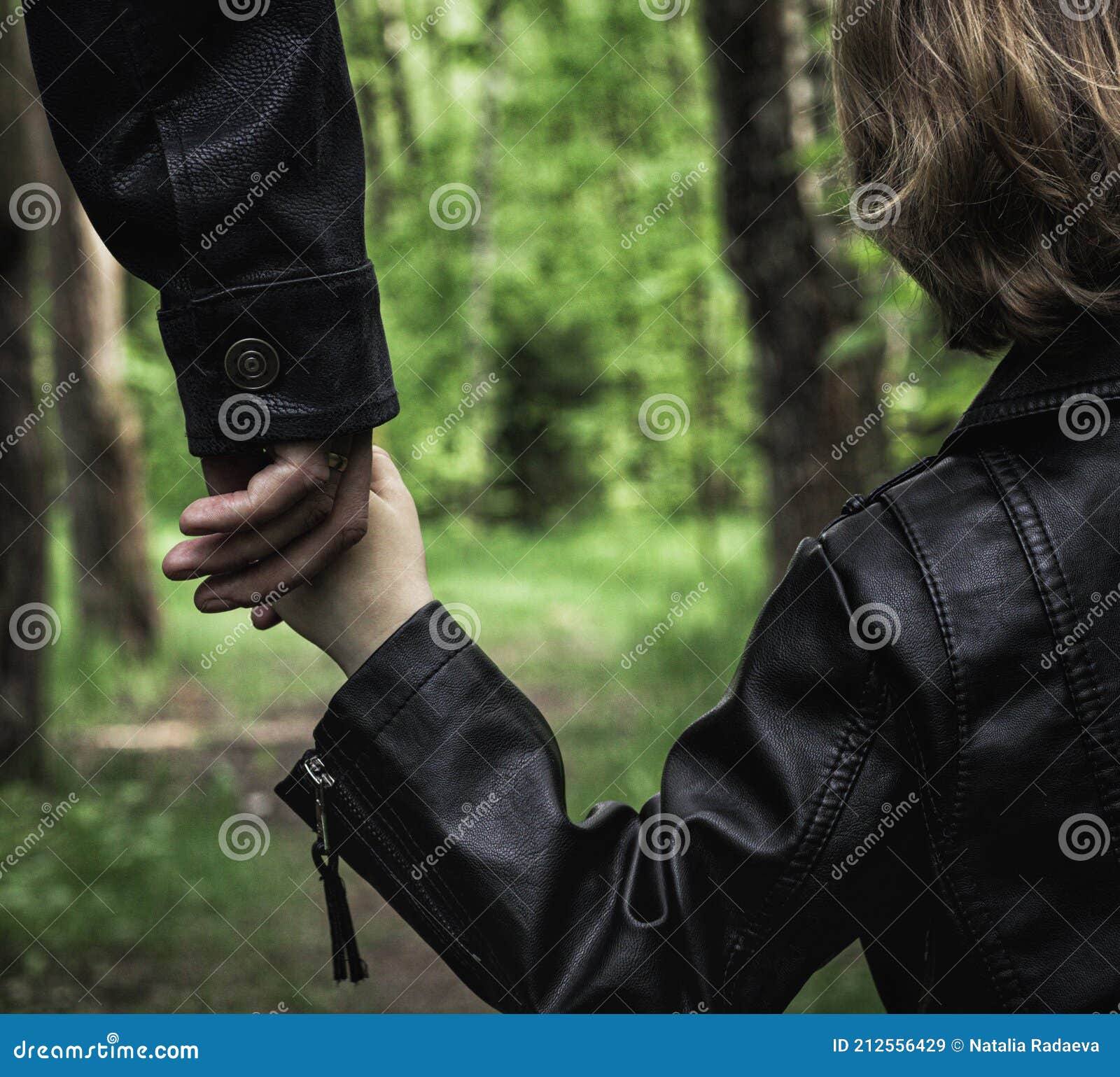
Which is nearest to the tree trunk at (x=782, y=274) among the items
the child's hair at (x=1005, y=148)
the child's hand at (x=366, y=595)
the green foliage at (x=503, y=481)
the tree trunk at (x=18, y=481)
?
the green foliage at (x=503, y=481)

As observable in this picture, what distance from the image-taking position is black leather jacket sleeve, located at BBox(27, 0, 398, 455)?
1.19 metres

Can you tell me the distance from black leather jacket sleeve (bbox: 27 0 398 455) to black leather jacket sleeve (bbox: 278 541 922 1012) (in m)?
0.30

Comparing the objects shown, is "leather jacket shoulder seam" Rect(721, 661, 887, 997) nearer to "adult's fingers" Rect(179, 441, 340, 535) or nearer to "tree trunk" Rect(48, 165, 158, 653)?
"adult's fingers" Rect(179, 441, 340, 535)

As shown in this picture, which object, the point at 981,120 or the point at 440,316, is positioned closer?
Answer: the point at 981,120

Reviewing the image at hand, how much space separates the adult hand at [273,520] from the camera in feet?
3.96

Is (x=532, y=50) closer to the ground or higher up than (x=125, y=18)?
higher up

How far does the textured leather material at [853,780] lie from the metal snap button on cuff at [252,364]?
0.30 meters

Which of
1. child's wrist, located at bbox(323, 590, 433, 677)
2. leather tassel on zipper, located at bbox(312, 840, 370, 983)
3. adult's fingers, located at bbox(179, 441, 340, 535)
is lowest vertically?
leather tassel on zipper, located at bbox(312, 840, 370, 983)

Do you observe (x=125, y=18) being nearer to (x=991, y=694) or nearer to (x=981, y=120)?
(x=981, y=120)

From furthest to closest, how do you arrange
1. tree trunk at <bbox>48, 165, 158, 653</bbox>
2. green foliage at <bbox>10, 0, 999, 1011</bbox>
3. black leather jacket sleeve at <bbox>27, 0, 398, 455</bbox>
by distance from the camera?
tree trunk at <bbox>48, 165, 158, 653</bbox>
green foliage at <bbox>10, 0, 999, 1011</bbox>
black leather jacket sleeve at <bbox>27, 0, 398, 455</bbox>

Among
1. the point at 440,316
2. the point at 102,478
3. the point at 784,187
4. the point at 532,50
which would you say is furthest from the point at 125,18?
the point at 532,50

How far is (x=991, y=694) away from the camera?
39.9 inches

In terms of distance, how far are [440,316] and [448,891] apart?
14.1 meters

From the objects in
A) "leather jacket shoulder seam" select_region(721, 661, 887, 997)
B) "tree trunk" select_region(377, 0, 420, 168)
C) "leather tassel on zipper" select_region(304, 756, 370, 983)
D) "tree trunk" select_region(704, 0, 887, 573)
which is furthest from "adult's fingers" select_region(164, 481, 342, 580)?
"tree trunk" select_region(377, 0, 420, 168)
